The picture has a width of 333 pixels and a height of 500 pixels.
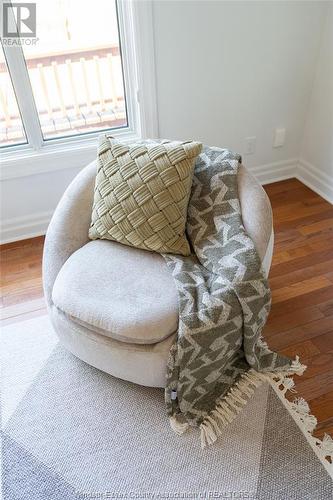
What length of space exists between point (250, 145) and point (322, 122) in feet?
1.38

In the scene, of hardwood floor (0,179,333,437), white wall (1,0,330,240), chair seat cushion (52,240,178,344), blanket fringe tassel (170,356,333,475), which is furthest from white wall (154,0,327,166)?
blanket fringe tassel (170,356,333,475)

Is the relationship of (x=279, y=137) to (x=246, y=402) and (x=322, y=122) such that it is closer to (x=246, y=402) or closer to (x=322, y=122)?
(x=322, y=122)

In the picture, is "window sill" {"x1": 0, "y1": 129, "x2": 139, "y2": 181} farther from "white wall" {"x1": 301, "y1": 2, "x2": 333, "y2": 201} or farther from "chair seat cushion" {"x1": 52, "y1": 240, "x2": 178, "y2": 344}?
"white wall" {"x1": 301, "y1": 2, "x2": 333, "y2": 201}

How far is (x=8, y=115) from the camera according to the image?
191 centimetres

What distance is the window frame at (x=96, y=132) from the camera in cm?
173

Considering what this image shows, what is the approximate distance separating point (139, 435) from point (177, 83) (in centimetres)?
162

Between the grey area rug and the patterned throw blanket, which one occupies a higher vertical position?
the patterned throw blanket

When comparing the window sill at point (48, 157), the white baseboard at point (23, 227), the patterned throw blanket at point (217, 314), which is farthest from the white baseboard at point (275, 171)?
the white baseboard at point (23, 227)

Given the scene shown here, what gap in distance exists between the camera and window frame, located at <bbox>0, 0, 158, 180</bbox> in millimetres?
1734

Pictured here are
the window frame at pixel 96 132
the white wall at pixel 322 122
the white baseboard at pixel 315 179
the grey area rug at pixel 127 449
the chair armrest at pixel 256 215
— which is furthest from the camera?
the white baseboard at pixel 315 179

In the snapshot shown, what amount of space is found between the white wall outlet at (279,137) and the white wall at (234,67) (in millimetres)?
29

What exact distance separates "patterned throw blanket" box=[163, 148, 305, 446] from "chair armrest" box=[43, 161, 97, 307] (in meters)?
0.36

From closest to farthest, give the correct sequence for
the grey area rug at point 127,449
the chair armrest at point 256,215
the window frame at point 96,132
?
the grey area rug at point 127,449 < the chair armrest at point 256,215 < the window frame at point 96,132

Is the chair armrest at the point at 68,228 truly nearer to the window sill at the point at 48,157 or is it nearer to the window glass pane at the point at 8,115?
the window sill at the point at 48,157
